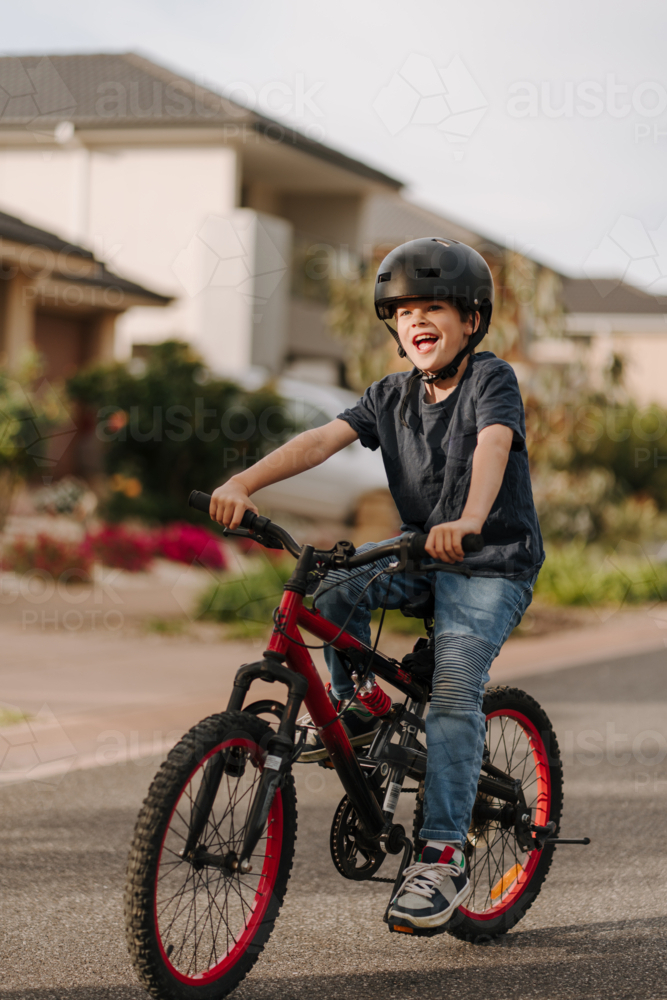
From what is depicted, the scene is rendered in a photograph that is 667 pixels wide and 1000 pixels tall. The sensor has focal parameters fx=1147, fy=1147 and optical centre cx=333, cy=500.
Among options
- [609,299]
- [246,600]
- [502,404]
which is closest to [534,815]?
[502,404]

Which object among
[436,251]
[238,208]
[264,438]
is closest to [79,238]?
[238,208]

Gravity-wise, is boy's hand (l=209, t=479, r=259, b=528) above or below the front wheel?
above

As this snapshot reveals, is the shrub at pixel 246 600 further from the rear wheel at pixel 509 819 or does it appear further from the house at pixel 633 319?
the house at pixel 633 319

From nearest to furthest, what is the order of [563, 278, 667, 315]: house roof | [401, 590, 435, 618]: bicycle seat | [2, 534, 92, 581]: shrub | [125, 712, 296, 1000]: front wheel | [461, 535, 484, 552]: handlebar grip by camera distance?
[125, 712, 296, 1000]: front wheel → [461, 535, 484, 552]: handlebar grip → [401, 590, 435, 618]: bicycle seat → [2, 534, 92, 581]: shrub → [563, 278, 667, 315]: house roof

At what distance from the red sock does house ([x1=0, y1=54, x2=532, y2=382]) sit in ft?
58.5

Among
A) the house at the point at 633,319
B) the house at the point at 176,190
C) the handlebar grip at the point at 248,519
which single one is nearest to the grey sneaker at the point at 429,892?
the handlebar grip at the point at 248,519

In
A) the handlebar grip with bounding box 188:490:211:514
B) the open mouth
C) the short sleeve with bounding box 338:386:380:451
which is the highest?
the open mouth

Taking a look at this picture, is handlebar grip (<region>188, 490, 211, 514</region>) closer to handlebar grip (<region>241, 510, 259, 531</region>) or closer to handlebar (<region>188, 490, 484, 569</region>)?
handlebar (<region>188, 490, 484, 569</region>)

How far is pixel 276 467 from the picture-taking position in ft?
10.7

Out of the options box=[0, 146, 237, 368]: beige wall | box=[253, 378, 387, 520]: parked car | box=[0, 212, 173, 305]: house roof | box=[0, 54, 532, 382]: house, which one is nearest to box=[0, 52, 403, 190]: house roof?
box=[0, 54, 532, 382]: house

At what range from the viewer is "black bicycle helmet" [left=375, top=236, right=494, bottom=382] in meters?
3.16

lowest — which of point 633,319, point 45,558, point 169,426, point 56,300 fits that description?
point 45,558

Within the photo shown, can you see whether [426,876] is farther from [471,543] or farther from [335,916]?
[471,543]

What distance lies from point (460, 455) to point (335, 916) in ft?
5.22
